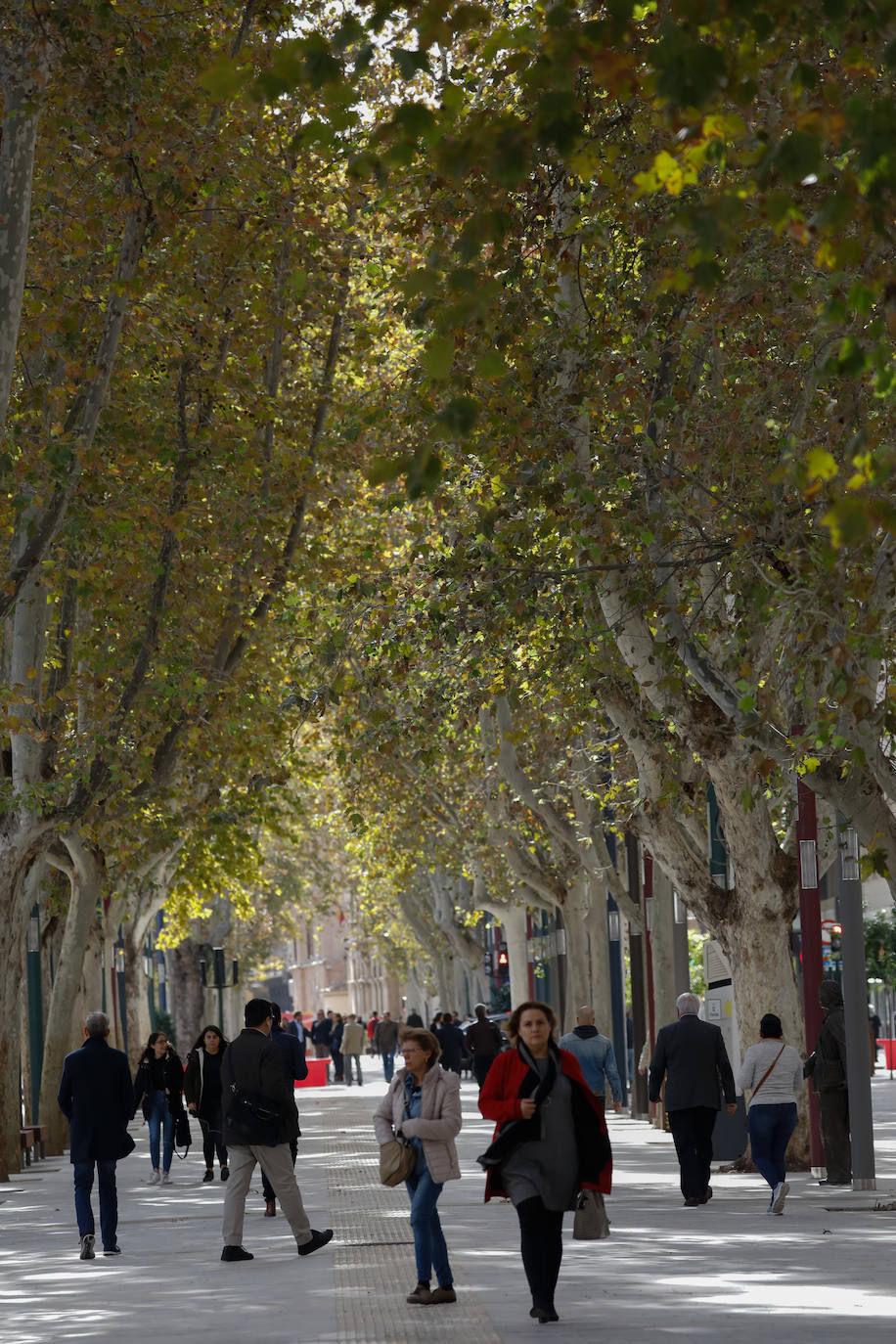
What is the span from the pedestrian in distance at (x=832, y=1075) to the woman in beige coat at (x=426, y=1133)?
6.02 metres

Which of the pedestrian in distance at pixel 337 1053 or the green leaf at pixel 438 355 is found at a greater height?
the green leaf at pixel 438 355

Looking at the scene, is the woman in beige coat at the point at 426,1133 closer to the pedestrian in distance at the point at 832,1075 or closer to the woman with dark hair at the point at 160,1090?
the pedestrian in distance at the point at 832,1075

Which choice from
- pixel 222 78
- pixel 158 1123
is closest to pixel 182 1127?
pixel 158 1123

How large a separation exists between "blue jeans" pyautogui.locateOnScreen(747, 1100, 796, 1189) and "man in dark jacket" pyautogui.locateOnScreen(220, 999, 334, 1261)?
363cm

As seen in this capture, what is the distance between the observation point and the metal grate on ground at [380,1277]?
9984 mm

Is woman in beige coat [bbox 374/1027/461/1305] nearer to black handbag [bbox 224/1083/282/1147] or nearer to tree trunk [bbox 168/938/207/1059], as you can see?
black handbag [bbox 224/1083/282/1147]

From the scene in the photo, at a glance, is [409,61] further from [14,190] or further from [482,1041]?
[482,1041]

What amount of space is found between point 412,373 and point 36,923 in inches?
557

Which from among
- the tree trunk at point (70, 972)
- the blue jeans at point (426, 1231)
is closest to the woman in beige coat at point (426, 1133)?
the blue jeans at point (426, 1231)

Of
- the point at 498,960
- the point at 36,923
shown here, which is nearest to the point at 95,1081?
the point at 36,923

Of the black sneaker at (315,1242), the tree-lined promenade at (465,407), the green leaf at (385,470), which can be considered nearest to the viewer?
the green leaf at (385,470)

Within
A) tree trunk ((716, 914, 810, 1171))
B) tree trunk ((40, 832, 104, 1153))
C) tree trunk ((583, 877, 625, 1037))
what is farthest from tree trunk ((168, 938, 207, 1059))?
tree trunk ((716, 914, 810, 1171))

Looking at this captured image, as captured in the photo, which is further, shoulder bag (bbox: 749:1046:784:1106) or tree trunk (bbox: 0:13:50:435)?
shoulder bag (bbox: 749:1046:784:1106)

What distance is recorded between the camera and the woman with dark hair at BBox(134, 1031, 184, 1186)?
20531 mm
